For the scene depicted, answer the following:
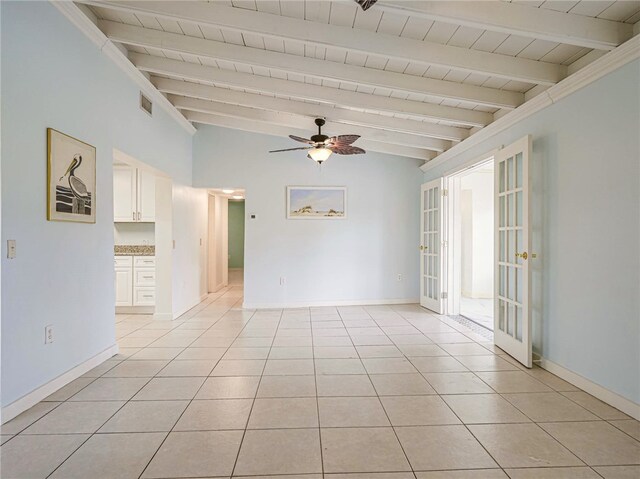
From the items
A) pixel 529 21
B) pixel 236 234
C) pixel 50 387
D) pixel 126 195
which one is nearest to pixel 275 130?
pixel 126 195

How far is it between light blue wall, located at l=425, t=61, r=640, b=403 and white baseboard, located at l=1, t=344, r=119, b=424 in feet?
13.3

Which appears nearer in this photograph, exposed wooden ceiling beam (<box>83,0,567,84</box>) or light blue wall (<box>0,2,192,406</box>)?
light blue wall (<box>0,2,192,406</box>)

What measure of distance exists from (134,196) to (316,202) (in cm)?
286

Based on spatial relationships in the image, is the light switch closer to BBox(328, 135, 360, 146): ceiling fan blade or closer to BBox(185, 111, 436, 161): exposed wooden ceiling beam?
BBox(328, 135, 360, 146): ceiling fan blade

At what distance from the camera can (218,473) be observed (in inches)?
62.2

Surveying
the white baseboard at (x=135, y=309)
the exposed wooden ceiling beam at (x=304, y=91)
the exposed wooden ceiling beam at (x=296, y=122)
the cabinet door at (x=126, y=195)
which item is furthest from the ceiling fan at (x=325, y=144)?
the white baseboard at (x=135, y=309)

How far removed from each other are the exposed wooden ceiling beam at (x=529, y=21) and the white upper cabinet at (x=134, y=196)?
4167 millimetres

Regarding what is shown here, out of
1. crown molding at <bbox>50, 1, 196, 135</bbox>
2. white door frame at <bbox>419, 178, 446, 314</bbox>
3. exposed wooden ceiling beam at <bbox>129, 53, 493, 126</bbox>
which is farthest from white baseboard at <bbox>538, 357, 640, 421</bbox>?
crown molding at <bbox>50, 1, 196, 135</bbox>

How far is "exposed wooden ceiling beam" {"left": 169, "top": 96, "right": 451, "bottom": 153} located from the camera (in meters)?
4.43

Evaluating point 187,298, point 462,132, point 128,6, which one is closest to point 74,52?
point 128,6

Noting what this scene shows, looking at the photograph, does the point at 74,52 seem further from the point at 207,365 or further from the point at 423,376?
the point at 423,376

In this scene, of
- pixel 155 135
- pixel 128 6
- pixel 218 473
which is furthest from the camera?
pixel 155 135

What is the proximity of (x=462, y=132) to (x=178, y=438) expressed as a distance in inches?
178

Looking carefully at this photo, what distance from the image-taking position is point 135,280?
15.7ft
